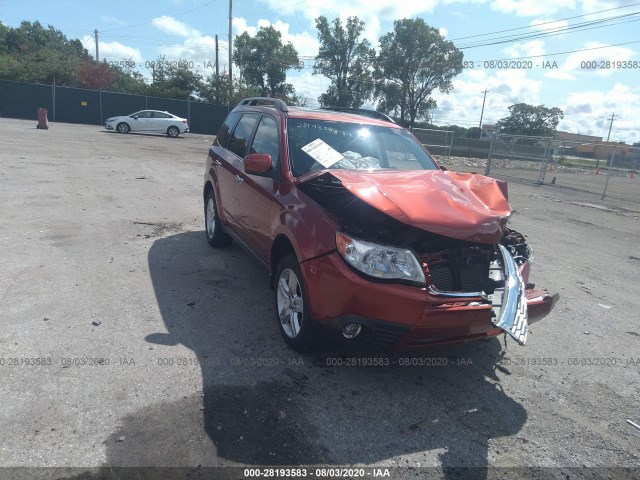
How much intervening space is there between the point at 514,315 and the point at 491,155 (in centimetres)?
2056

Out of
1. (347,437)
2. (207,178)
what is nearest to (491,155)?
(207,178)

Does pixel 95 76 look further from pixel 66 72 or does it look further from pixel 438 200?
pixel 438 200

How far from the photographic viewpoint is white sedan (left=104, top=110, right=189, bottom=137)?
88.4 feet

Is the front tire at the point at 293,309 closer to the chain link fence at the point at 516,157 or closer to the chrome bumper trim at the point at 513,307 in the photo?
the chrome bumper trim at the point at 513,307

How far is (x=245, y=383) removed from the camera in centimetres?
330

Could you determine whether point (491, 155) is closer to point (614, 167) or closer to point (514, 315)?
point (614, 167)

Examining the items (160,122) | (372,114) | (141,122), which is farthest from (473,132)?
(372,114)

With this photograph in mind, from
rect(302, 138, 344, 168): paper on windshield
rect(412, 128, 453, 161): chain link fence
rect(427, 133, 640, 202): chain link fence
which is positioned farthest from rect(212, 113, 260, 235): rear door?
rect(412, 128, 453, 161): chain link fence

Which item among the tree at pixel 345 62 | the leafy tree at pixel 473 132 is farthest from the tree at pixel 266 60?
the leafy tree at pixel 473 132

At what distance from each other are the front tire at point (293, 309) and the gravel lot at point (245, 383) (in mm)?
148

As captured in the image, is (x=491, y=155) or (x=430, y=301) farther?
(x=491, y=155)

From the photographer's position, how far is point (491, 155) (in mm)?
22031

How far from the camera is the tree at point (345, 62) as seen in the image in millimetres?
62844

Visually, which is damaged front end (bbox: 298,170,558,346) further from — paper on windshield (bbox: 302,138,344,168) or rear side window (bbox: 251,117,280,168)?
rear side window (bbox: 251,117,280,168)
